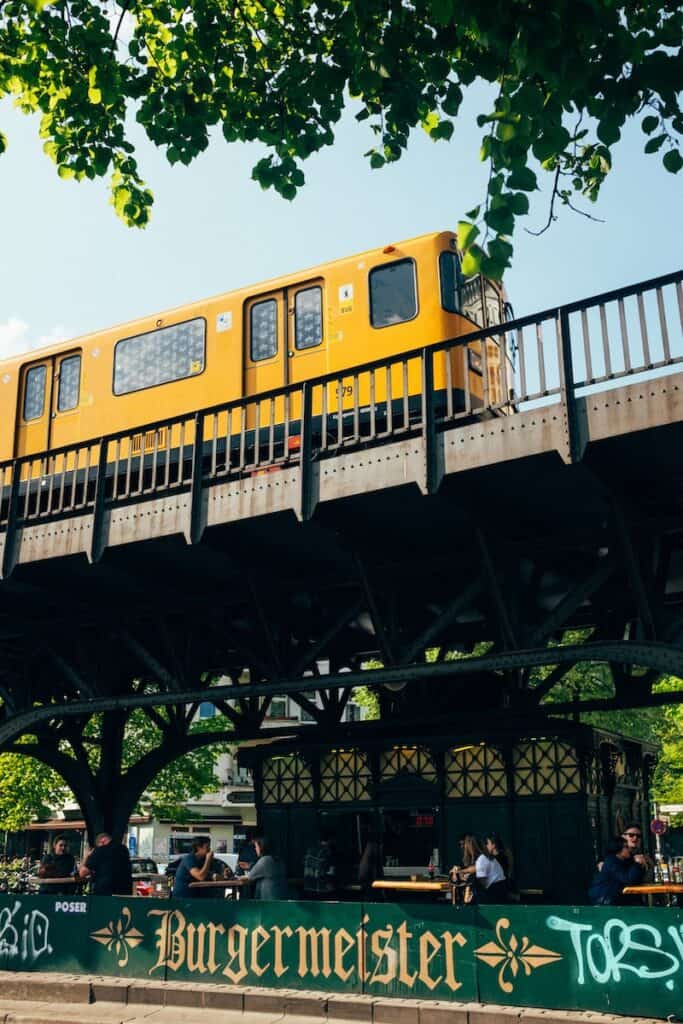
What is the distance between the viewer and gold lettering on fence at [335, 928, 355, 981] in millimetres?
10211

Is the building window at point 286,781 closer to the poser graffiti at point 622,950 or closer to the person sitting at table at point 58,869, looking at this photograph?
the person sitting at table at point 58,869

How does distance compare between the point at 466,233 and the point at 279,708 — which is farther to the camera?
the point at 279,708

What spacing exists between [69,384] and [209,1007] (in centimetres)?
1046

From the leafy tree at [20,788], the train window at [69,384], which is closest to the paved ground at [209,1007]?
the train window at [69,384]

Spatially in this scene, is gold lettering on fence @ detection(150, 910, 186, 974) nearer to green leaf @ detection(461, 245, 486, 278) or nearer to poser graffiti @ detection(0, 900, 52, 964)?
poser graffiti @ detection(0, 900, 52, 964)

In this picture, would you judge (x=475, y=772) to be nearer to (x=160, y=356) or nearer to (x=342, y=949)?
(x=342, y=949)

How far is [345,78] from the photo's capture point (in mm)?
10523

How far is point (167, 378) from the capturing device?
16.2m

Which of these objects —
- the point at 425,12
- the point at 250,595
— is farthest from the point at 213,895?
the point at 425,12

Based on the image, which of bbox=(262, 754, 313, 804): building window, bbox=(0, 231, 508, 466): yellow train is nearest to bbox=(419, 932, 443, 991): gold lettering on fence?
bbox=(0, 231, 508, 466): yellow train

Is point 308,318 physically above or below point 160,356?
below

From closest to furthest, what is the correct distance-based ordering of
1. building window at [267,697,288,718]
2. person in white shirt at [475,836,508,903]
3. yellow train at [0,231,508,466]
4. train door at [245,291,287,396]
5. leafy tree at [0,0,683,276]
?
leafy tree at [0,0,683,276] < person in white shirt at [475,836,508,903] < yellow train at [0,231,508,466] < train door at [245,291,287,396] < building window at [267,697,288,718]

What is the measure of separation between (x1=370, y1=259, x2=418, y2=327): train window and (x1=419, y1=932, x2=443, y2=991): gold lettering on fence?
7.91 metres

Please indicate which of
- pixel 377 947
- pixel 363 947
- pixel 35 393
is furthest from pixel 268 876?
pixel 35 393
